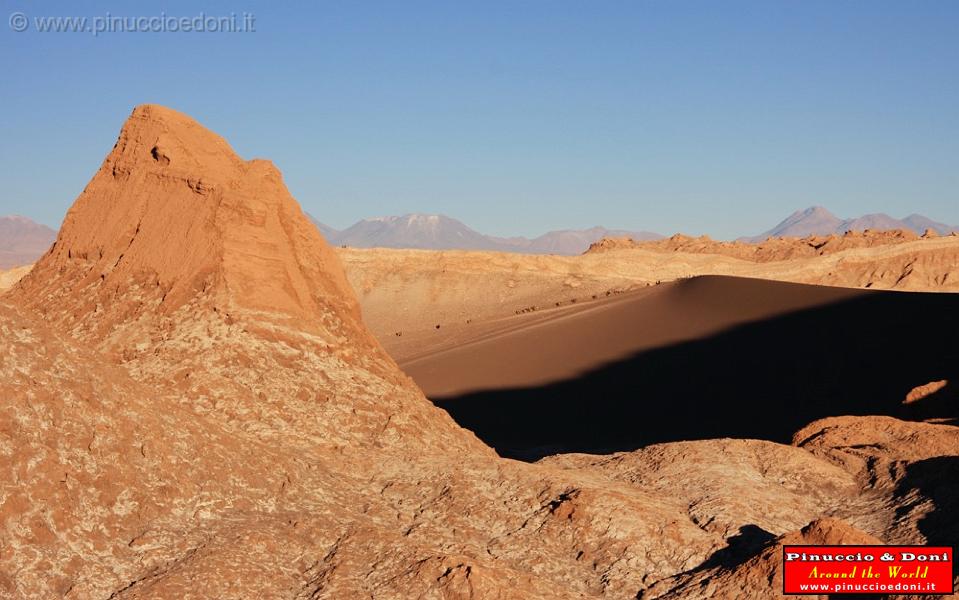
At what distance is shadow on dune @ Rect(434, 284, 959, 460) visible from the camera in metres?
21.8

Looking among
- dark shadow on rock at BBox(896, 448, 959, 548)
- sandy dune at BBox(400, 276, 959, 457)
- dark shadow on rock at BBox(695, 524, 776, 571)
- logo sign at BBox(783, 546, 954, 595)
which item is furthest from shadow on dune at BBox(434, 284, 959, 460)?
logo sign at BBox(783, 546, 954, 595)

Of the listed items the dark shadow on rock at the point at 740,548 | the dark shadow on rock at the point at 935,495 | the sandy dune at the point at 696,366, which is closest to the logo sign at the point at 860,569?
the dark shadow on rock at the point at 740,548

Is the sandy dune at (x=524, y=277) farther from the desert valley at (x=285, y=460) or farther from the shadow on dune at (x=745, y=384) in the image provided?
the desert valley at (x=285, y=460)

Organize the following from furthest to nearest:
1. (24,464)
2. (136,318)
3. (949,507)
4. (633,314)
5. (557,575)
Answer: (633,314), (136,318), (949,507), (557,575), (24,464)

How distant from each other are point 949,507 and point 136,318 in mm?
9210

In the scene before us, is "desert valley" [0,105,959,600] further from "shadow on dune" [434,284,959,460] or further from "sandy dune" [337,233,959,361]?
"sandy dune" [337,233,959,361]

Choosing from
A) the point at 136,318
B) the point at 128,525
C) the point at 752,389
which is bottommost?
the point at 752,389

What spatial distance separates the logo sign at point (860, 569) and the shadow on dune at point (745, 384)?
36.1 feet

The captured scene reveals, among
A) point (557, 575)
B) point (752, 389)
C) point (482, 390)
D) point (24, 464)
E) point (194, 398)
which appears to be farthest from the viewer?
point (482, 390)

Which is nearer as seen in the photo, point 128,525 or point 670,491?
point 128,525

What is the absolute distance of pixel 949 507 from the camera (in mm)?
9609

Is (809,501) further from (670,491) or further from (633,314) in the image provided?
(633,314)

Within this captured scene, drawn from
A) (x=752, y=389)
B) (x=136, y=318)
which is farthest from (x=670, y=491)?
(x=752, y=389)

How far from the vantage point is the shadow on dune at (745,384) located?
21828mm
